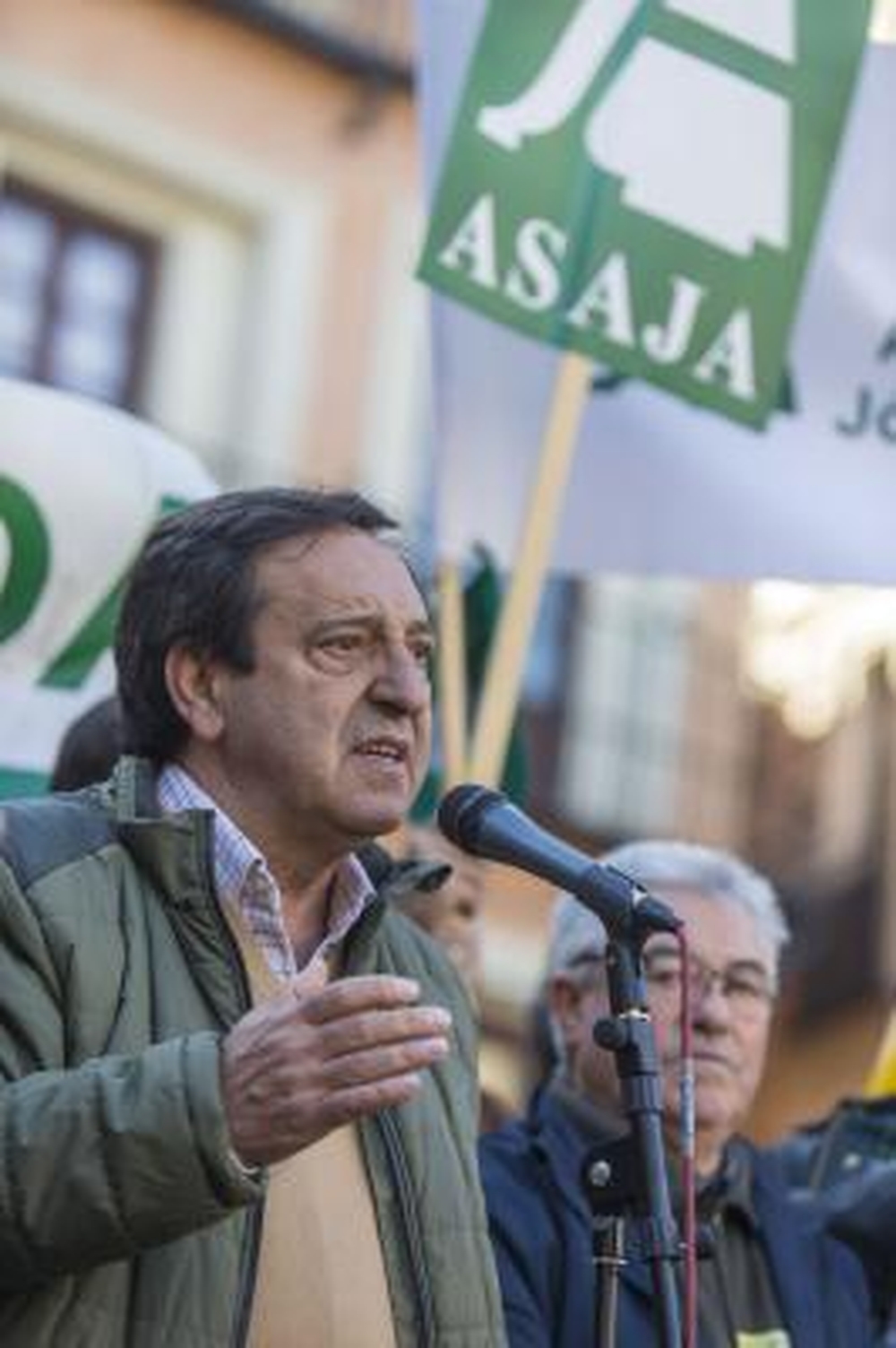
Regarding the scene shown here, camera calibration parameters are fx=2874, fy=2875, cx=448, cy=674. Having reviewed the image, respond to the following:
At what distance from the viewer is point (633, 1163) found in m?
2.97

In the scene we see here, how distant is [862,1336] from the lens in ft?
13.0

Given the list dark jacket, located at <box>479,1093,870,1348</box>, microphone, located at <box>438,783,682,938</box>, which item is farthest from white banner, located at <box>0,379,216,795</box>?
microphone, located at <box>438,783,682,938</box>

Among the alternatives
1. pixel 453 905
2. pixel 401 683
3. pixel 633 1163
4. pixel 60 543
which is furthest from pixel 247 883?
pixel 60 543

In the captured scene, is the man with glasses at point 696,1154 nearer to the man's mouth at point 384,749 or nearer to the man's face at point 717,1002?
the man's face at point 717,1002

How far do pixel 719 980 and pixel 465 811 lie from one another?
3.61ft

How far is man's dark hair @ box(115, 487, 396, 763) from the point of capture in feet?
10.3

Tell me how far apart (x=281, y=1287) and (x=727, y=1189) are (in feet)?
4.30

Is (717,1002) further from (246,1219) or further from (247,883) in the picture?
(246,1219)

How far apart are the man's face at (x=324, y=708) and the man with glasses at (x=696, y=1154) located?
803 mm

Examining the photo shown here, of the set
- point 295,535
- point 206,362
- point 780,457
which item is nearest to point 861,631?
point 206,362

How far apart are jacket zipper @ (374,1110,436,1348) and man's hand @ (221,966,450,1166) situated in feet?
1.37

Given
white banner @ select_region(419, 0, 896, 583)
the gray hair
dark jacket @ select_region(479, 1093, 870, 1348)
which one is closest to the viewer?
dark jacket @ select_region(479, 1093, 870, 1348)

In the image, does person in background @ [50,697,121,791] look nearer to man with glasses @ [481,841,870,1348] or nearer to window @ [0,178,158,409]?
man with glasses @ [481,841,870,1348]

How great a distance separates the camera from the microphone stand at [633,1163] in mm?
2883
